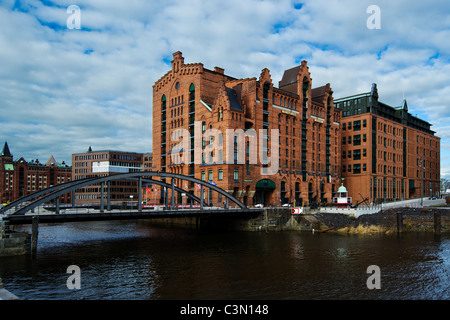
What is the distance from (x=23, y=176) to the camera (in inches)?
6860

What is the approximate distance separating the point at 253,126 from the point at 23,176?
471ft

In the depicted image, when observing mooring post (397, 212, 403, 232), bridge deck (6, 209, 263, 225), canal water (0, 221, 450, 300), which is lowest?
canal water (0, 221, 450, 300)

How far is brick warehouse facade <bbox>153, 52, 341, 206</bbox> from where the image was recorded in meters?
71.2

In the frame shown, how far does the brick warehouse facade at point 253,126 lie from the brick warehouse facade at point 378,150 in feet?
15.6

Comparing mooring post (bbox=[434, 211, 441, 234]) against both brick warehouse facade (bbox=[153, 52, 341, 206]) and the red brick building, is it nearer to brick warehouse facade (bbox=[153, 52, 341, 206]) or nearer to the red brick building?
brick warehouse facade (bbox=[153, 52, 341, 206])

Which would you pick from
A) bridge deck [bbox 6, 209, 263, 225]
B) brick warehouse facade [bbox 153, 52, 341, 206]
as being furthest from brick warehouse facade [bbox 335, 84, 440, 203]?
bridge deck [bbox 6, 209, 263, 225]

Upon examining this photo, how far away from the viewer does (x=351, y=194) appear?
96312mm

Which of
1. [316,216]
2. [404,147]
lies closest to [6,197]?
[316,216]

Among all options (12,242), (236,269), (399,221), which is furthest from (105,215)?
(399,221)

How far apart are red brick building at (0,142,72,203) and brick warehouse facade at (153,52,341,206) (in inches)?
4014

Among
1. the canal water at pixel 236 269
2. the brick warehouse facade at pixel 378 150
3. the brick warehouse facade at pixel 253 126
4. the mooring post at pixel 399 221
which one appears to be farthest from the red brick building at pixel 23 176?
the mooring post at pixel 399 221

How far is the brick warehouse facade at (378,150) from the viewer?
9344cm
